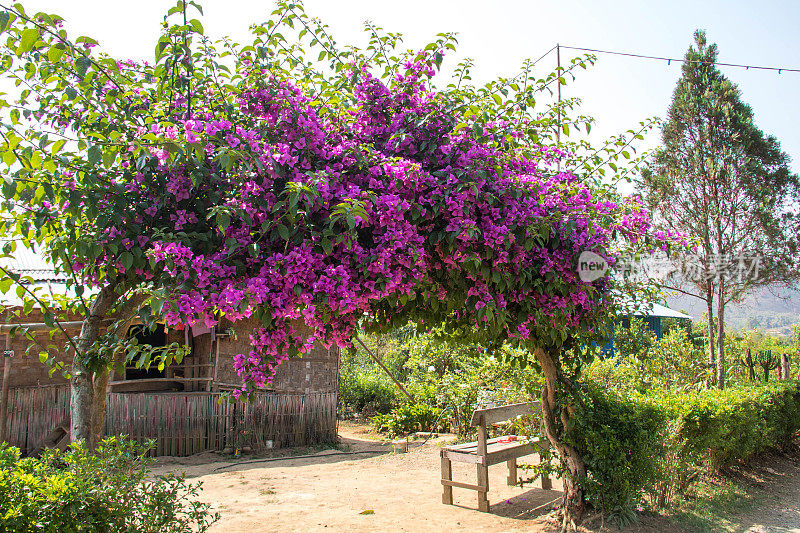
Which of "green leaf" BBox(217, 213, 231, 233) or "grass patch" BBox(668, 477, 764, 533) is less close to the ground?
"green leaf" BBox(217, 213, 231, 233)

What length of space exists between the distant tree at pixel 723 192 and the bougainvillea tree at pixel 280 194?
821 cm

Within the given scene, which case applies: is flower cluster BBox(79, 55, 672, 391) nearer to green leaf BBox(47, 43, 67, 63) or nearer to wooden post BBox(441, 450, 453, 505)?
green leaf BBox(47, 43, 67, 63)

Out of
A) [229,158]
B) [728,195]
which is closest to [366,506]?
[229,158]

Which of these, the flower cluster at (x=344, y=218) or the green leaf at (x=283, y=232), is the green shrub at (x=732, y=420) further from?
the green leaf at (x=283, y=232)

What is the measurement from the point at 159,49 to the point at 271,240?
1008 millimetres

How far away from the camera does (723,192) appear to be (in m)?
10.7

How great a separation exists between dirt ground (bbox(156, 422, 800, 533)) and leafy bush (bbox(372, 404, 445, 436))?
1415mm

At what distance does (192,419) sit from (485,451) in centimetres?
625

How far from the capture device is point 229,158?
2.38 meters

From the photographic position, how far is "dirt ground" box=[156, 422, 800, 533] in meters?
5.49

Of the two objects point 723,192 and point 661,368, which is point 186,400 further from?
point 723,192

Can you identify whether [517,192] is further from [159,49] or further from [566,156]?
[159,49]

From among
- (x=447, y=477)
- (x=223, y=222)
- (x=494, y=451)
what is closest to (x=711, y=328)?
(x=494, y=451)

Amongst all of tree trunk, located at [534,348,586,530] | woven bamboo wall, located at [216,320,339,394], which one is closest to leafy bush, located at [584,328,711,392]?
tree trunk, located at [534,348,586,530]
